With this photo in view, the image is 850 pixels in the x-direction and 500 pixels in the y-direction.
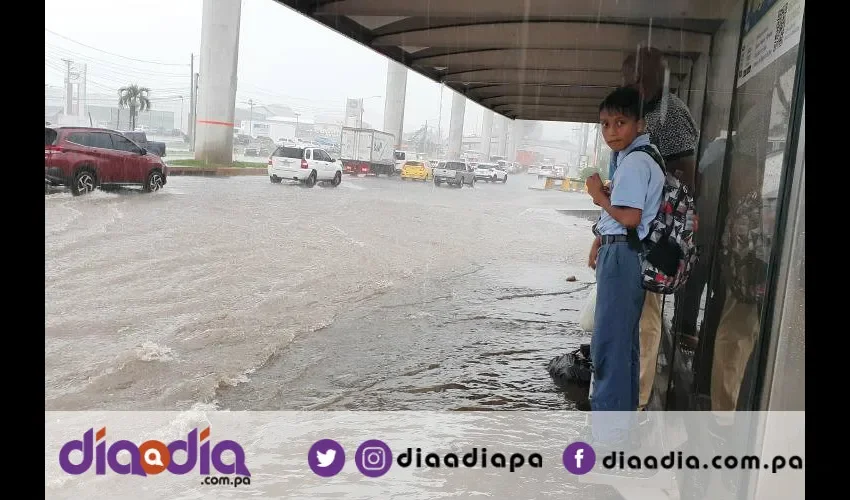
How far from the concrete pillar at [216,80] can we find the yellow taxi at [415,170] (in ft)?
46.5

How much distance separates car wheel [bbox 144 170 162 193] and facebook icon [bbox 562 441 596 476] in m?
14.7

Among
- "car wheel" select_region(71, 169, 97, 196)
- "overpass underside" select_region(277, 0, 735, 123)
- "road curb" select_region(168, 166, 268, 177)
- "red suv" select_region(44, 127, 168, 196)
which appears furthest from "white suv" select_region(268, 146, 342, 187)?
"overpass underside" select_region(277, 0, 735, 123)

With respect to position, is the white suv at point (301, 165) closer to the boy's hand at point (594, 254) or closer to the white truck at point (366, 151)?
the white truck at point (366, 151)

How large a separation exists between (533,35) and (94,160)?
10.5 metres

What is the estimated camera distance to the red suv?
37.9 feet

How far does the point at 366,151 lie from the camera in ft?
107

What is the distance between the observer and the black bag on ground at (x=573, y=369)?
4.58m

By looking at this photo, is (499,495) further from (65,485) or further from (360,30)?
(360,30)

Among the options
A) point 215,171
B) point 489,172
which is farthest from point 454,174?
point 215,171
